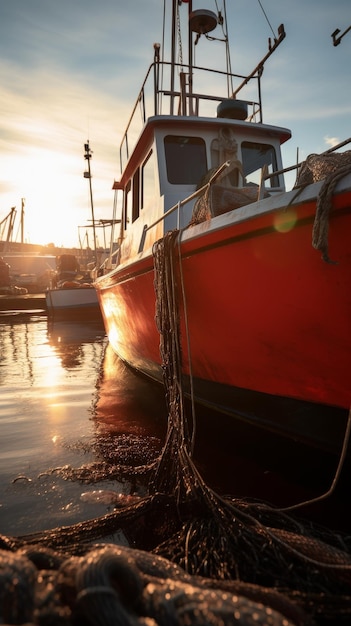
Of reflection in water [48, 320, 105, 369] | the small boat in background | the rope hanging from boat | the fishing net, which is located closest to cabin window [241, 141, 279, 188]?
the rope hanging from boat

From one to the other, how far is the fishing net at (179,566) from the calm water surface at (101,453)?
1.01ft

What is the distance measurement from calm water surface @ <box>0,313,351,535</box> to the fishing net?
0.31 m

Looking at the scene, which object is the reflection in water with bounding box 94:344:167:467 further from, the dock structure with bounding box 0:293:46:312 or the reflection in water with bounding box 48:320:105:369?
the dock structure with bounding box 0:293:46:312

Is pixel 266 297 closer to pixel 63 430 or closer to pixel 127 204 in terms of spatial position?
pixel 63 430

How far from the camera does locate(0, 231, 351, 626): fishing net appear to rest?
112 centimetres

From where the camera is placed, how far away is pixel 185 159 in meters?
5.46

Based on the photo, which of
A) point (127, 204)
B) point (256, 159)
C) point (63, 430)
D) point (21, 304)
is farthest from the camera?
point (21, 304)

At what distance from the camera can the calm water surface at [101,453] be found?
2.38m

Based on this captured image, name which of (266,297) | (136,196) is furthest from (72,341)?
(266,297)

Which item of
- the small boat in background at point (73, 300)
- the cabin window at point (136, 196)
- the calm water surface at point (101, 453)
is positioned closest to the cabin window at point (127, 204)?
the cabin window at point (136, 196)

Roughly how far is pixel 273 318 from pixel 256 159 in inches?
155

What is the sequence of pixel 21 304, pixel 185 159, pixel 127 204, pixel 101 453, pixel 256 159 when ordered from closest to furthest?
1. pixel 101 453
2. pixel 185 159
3. pixel 256 159
4. pixel 127 204
5. pixel 21 304

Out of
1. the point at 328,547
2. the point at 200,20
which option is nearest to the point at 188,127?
the point at 200,20

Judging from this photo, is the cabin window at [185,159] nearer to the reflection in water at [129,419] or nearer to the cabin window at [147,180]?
the cabin window at [147,180]
